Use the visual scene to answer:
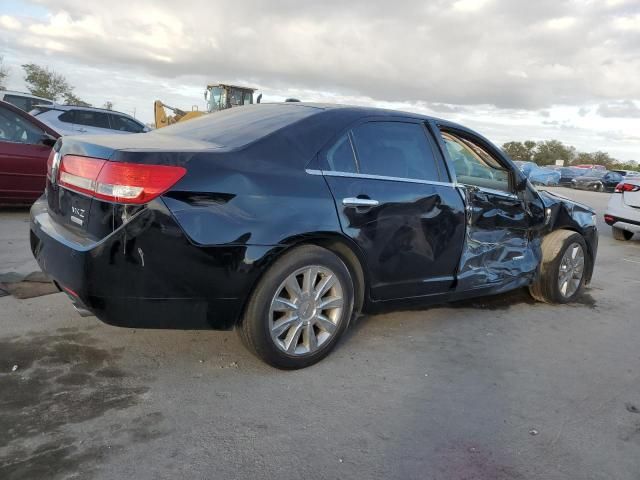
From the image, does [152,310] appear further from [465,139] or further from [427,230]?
[465,139]

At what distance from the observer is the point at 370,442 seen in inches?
105

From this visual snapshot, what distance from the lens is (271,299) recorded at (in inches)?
122

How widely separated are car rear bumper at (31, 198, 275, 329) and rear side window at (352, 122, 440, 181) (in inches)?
40.3

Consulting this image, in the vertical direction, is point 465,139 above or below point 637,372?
above

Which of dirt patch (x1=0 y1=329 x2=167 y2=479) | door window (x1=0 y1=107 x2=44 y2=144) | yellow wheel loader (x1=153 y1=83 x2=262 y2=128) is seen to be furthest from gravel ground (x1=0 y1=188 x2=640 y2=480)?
yellow wheel loader (x1=153 y1=83 x2=262 y2=128)

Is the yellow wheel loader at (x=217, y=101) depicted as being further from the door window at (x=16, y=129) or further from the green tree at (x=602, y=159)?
the green tree at (x=602, y=159)

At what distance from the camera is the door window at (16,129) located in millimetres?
7008

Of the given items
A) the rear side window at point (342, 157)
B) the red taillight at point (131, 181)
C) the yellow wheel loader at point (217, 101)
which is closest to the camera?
the red taillight at point (131, 181)

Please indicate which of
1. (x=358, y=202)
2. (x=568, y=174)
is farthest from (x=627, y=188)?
(x=568, y=174)

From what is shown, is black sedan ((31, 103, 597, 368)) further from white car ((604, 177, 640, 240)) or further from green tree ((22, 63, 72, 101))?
green tree ((22, 63, 72, 101))

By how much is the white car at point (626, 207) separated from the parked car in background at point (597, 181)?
2574 cm

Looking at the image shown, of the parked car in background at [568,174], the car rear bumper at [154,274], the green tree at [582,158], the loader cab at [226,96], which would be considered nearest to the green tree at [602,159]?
the green tree at [582,158]

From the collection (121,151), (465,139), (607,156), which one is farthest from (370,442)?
(607,156)

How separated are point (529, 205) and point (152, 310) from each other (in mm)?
3380
